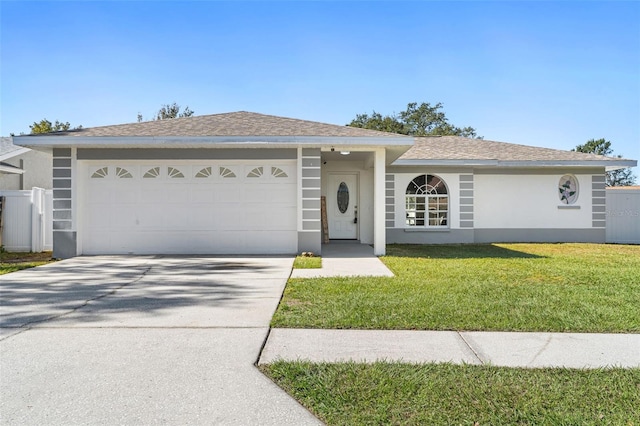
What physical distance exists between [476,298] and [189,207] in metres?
7.88

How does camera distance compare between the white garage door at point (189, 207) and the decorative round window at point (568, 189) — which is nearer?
the white garage door at point (189, 207)

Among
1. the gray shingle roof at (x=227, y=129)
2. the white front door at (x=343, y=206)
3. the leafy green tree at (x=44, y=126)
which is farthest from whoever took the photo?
the leafy green tree at (x=44, y=126)

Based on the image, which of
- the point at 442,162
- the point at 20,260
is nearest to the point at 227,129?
the point at 20,260

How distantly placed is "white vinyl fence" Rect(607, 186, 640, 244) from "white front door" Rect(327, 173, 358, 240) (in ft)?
34.2

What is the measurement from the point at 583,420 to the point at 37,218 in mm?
14194

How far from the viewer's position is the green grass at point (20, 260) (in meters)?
8.59

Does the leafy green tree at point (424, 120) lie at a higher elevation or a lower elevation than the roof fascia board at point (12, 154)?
higher

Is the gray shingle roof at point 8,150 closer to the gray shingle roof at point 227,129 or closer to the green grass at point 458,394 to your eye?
the gray shingle roof at point 227,129

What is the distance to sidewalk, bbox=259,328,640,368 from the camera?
3461 mm

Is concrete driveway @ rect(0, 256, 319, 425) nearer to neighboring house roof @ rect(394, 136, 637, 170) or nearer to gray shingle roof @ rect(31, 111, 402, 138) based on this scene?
gray shingle roof @ rect(31, 111, 402, 138)

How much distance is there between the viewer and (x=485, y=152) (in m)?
15.7

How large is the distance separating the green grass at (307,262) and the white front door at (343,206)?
4504mm

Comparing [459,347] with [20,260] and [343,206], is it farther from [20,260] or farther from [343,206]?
[20,260]

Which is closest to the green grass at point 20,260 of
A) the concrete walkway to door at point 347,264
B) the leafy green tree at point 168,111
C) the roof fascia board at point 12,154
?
the concrete walkway to door at point 347,264
